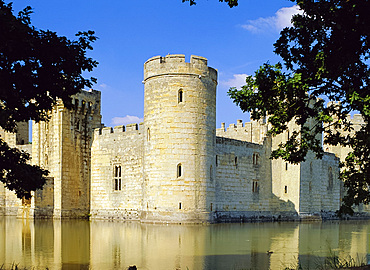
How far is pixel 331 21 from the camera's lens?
1023cm

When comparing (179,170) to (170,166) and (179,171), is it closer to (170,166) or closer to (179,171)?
(179,171)

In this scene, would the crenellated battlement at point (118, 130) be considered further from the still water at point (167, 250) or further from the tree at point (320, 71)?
the tree at point (320, 71)

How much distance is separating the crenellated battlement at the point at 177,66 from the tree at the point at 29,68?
1707cm

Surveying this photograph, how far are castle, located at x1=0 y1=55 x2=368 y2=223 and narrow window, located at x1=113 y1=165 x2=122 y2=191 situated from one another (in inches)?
2.8

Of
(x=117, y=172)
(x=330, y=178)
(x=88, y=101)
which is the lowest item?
(x=330, y=178)

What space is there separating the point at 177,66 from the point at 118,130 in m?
8.26

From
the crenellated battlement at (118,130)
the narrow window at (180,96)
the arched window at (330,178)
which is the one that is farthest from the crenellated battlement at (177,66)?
the arched window at (330,178)

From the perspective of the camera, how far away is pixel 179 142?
26922mm

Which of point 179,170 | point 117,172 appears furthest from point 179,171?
point 117,172

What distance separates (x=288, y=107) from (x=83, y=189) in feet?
84.6

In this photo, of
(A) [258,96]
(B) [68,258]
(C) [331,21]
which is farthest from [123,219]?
(C) [331,21]

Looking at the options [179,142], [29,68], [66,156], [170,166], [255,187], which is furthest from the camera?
[255,187]

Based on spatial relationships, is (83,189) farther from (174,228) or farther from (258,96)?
(258,96)

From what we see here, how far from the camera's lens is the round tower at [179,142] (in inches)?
1047
